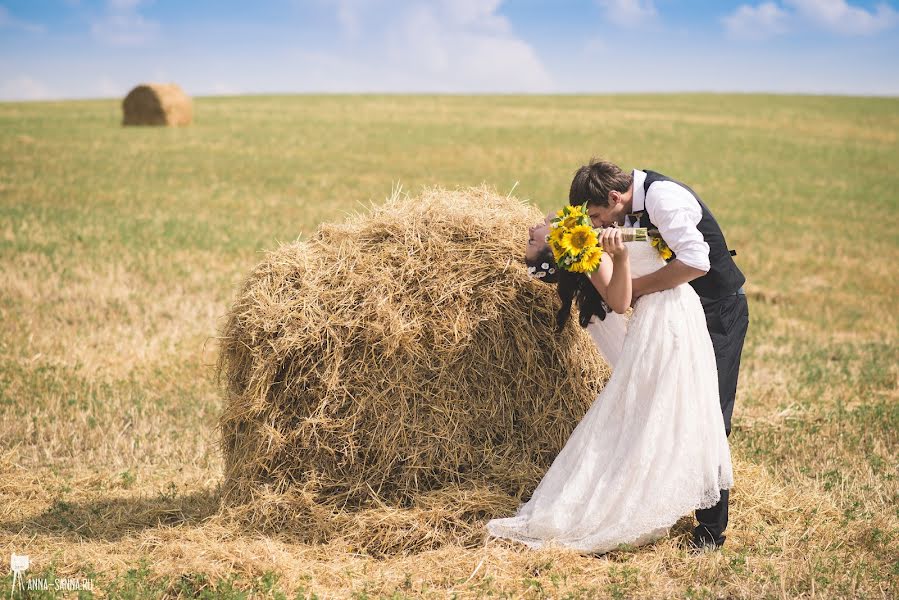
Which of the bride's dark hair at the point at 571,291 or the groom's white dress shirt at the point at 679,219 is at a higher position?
the groom's white dress shirt at the point at 679,219

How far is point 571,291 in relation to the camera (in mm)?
5207

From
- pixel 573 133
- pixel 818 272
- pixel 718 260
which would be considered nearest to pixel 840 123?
pixel 573 133

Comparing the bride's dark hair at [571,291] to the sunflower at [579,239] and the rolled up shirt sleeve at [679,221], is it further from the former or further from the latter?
the rolled up shirt sleeve at [679,221]

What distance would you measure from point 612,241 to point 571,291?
1.93ft

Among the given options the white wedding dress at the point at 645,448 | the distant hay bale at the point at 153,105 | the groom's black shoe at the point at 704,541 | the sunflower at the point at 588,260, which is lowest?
the groom's black shoe at the point at 704,541

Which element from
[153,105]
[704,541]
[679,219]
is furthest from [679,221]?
[153,105]

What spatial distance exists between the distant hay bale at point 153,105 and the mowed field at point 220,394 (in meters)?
12.1

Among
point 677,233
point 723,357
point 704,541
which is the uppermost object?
point 677,233

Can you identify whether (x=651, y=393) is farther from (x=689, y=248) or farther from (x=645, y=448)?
(x=689, y=248)

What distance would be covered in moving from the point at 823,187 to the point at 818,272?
1362 centimetres

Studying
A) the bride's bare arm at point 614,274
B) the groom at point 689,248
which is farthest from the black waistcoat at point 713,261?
the bride's bare arm at point 614,274

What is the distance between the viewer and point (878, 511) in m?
5.77

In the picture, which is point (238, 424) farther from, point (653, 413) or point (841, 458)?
point (841, 458)

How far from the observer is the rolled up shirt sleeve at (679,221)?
474cm
